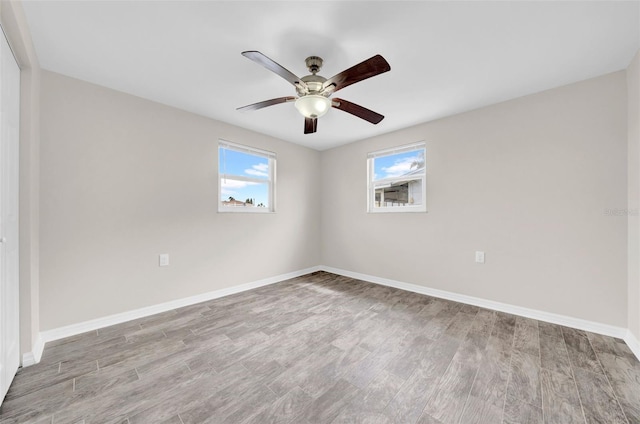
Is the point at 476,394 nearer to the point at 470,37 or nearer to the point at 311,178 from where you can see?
the point at 470,37

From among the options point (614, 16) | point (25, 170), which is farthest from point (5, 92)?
point (614, 16)

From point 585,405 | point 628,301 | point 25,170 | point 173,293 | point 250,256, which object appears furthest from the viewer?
point 250,256

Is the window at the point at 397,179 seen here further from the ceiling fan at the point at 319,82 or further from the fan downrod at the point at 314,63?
the fan downrod at the point at 314,63

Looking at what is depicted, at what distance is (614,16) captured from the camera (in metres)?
1.57

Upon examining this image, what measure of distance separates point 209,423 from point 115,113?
9.40ft

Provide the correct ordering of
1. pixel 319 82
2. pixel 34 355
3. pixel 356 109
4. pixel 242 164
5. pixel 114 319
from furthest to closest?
pixel 242 164, pixel 114 319, pixel 356 109, pixel 319 82, pixel 34 355

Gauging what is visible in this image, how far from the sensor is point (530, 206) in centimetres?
258

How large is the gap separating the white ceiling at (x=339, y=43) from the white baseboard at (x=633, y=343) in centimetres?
229

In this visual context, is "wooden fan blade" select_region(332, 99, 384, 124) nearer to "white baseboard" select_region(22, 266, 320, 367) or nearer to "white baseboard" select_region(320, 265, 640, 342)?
"white baseboard" select_region(320, 265, 640, 342)

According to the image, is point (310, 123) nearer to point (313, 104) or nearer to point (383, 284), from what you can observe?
point (313, 104)

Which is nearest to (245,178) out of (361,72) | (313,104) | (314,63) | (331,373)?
(313,104)

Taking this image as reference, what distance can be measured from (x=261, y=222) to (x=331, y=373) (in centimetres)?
248

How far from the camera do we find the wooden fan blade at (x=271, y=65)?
1.50 metres

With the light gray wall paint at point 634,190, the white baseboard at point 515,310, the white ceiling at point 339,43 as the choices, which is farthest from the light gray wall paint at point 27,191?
the light gray wall paint at point 634,190
